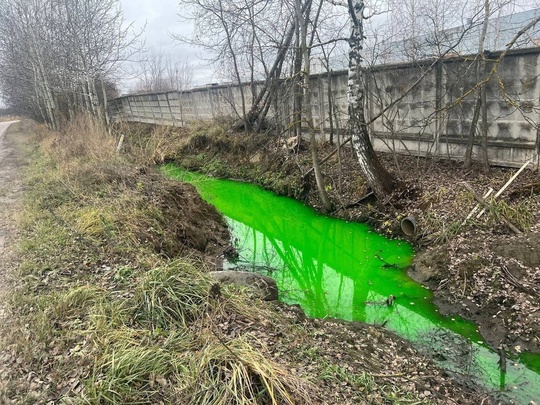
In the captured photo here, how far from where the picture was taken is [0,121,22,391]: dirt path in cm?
407

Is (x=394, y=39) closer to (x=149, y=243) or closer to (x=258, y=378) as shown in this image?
(x=149, y=243)

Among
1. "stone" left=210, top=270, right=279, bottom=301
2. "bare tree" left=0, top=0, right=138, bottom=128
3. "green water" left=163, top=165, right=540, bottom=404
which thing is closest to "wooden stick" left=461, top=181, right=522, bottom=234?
"green water" left=163, top=165, right=540, bottom=404

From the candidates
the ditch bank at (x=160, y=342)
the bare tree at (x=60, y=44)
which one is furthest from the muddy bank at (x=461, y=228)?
the bare tree at (x=60, y=44)

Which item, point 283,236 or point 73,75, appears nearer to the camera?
point 283,236

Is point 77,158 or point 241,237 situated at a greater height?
point 77,158

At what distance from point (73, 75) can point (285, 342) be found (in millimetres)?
17000

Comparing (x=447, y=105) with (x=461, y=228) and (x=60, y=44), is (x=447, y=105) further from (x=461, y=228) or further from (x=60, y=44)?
(x=60, y=44)

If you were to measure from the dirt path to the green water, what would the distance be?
11.1 feet

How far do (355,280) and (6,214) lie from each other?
6.45m

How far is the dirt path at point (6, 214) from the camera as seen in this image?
407 centimetres

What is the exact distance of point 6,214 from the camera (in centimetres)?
728

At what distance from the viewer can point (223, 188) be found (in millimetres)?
Result: 12312

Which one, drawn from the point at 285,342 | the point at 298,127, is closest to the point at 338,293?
the point at 285,342

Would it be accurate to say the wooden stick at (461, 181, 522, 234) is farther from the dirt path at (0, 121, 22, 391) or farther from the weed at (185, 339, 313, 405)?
the dirt path at (0, 121, 22, 391)
